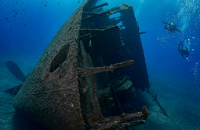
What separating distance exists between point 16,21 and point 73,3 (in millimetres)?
80769

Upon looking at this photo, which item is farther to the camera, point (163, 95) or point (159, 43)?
point (159, 43)

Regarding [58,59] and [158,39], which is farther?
[158,39]

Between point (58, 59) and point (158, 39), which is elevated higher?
point (58, 59)

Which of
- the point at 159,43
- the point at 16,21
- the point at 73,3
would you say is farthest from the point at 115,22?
the point at 16,21

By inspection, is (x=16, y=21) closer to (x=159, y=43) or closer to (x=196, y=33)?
(x=159, y=43)

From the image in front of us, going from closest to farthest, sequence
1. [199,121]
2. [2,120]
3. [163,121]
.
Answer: [2,120], [163,121], [199,121]

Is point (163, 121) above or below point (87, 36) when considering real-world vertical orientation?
below

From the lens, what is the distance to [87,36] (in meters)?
3.07

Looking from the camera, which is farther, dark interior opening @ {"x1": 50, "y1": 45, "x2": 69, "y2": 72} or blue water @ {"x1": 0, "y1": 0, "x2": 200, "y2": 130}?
blue water @ {"x1": 0, "y1": 0, "x2": 200, "y2": 130}

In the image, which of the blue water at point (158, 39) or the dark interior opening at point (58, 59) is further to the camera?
the blue water at point (158, 39)

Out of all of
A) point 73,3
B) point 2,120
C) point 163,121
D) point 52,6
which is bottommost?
point 163,121

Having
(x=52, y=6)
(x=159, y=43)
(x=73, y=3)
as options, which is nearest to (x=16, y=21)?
(x=52, y=6)

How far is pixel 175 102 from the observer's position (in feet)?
35.4

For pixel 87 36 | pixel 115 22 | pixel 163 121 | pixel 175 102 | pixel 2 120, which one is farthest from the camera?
pixel 175 102
